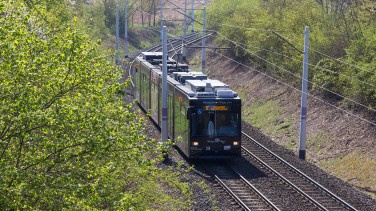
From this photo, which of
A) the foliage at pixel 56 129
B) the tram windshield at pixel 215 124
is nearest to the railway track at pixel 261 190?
the tram windshield at pixel 215 124

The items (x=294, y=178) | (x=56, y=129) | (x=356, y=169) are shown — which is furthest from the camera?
(x=356, y=169)

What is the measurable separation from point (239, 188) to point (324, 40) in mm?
15681

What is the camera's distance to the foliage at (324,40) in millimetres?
31766

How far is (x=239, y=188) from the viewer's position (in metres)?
23.1

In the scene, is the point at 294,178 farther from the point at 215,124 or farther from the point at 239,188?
the point at 215,124

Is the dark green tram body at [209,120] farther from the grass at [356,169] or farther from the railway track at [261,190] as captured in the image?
the grass at [356,169]

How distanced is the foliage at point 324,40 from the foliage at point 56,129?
→ 1575cm

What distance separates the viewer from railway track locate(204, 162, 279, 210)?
2109cm

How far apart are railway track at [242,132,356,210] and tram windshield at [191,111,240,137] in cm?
198

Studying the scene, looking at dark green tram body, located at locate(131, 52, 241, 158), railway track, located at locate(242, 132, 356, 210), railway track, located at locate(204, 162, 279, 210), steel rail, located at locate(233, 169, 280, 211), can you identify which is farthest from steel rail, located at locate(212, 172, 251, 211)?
railway track, located at locate(242, 132, 356, 210)

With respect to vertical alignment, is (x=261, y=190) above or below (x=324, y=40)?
below

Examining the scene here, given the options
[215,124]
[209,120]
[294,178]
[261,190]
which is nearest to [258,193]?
[261,190]

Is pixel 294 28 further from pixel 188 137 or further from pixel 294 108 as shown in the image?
pixel 188 137

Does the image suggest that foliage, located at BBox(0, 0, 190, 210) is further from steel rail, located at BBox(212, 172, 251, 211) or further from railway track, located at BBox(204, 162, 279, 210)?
railway track, located at BBox(204, 162, 279, 210)
